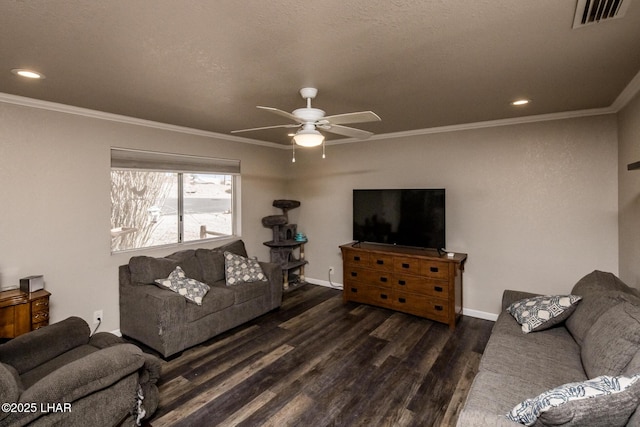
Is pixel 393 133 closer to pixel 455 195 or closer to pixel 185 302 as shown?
pixel 455 195

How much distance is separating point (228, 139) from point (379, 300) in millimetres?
3207

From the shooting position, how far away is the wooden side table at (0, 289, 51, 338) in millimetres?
2570

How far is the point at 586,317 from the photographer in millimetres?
2209

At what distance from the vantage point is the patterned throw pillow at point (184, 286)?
331cm

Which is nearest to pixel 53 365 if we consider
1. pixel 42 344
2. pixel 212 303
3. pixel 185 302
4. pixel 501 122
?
pixel 42 344

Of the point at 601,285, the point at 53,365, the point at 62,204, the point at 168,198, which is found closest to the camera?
the point at 53,365

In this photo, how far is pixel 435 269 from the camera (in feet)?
12.5

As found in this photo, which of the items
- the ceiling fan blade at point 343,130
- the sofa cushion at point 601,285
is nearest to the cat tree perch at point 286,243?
the ceiling fan blade at point 343,130

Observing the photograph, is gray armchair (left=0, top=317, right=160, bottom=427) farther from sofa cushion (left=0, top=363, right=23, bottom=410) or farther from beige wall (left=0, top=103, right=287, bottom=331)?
beige wall (left=0, top=103, right=287, bottom=331)

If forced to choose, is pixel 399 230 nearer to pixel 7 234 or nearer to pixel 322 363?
pixel 322 363

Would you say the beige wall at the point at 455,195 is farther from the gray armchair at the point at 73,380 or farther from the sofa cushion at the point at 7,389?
the sofa cushion at the point at 7,389

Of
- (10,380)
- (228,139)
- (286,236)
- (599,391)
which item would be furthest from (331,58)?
(286,236)

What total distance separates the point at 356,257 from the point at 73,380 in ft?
11.1

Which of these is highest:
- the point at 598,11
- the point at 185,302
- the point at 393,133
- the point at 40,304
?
the point at 393,133
